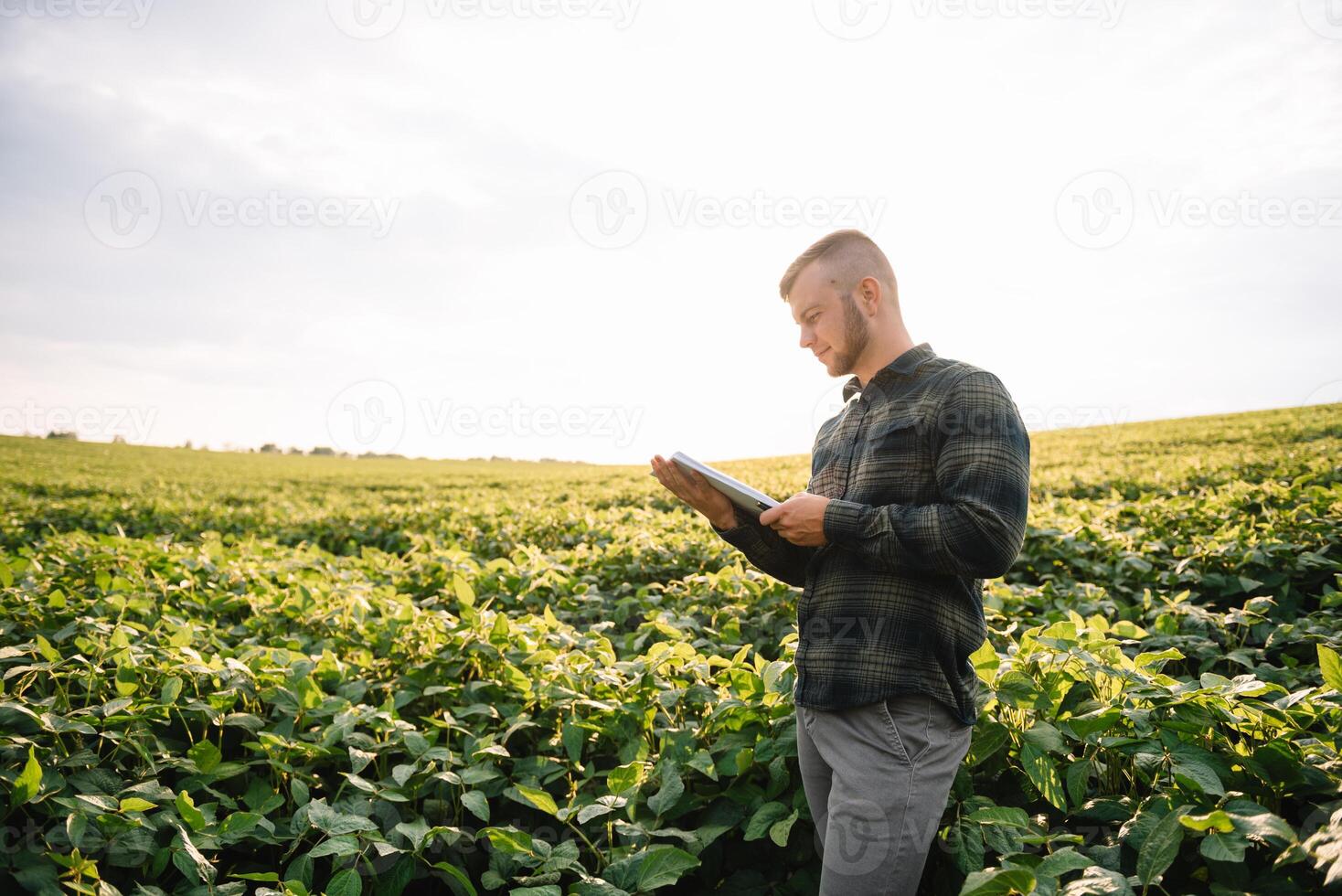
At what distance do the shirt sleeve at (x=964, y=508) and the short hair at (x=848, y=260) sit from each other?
467mm

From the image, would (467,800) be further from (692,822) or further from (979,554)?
(979,554)

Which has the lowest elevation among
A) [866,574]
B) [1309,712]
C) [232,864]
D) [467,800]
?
[232,864]

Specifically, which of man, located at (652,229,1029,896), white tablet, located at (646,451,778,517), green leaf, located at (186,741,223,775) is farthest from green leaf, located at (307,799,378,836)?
white tablet, located at (646,451,778,517)

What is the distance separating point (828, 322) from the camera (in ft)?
7.47

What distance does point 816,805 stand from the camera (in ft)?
7.17

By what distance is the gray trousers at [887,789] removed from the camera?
1.85m

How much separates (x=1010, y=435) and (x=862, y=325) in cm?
57

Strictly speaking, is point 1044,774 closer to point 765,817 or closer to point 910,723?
point 910,723

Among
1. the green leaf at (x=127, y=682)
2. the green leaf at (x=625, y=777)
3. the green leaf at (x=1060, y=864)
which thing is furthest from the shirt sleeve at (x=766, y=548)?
the green leaf at (x=127, y=682)

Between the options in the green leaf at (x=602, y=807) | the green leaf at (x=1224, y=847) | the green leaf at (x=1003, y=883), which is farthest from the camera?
the green leaf at (x=602, y=807)

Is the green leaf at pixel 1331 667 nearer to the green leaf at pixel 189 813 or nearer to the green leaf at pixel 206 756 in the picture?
the green leaf at pixel 189 813

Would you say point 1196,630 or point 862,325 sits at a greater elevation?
point 862,325

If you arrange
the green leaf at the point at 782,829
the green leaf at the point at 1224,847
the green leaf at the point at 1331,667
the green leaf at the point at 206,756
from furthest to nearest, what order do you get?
the green leaf at the point at 206,756, the green leaf at the point at 782,829, the green leaf at the point at 1331,667, the green leaf at the point at 1224,847

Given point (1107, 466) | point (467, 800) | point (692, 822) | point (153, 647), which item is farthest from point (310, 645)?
point (1107, 466)
